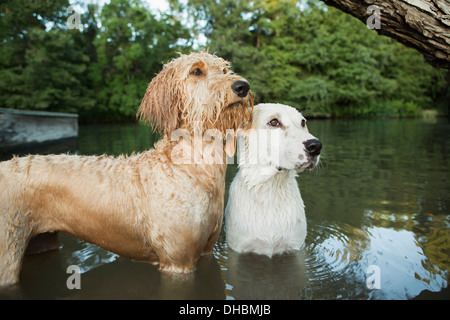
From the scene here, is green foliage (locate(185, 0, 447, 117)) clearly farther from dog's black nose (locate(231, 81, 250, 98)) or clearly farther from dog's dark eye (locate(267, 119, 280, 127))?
dog's black nose (locate(231, 81, 250, 98))

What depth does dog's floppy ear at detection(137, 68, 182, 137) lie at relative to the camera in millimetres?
3006

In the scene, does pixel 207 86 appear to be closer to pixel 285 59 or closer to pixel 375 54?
pixel 285 59

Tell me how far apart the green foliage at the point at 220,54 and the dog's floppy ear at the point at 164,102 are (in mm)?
27930

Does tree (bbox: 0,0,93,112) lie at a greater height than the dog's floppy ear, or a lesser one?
greater

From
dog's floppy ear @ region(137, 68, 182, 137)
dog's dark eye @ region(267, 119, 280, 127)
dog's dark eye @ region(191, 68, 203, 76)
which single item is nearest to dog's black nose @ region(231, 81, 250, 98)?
dog's dark eye @ region(191, 68, 203, 76)

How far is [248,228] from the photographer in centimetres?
387

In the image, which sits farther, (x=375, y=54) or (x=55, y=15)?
(x=375, y=54)

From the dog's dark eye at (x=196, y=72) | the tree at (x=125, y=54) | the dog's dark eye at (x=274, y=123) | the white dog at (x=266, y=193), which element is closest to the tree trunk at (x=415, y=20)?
the white dog at (x=266, y=193)

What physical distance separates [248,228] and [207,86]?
1773 mm

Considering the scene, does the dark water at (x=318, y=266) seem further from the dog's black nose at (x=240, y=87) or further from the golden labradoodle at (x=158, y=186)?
the dog's black nose at (x=240, y=87)

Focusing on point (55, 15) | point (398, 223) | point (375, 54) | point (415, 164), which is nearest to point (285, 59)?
point (375, 54)

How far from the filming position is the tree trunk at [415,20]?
11.8 ft
